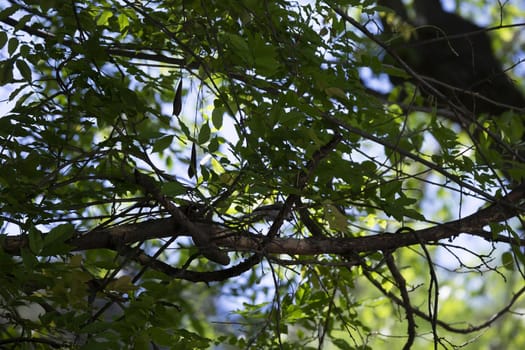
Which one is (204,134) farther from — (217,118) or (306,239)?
(306,239)

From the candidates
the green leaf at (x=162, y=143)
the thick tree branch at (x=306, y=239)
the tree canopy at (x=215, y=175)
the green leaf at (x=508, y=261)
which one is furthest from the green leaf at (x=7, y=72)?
the green leaf at (x=508, y=261)

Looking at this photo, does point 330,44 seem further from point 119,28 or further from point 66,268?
point 66,268

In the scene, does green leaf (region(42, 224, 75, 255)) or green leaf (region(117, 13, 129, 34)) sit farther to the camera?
green leaf (region(117, 13, 129, 34))

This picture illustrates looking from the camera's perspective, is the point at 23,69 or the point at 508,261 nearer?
the point at 23,69

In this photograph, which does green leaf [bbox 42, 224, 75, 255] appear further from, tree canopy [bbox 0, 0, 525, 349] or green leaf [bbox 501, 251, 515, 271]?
green leaf [bbox 501, 251, 515, 271]

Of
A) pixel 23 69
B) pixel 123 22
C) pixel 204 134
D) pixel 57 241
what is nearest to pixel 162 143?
pixel 204 134

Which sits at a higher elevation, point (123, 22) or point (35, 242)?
point (123, 22)

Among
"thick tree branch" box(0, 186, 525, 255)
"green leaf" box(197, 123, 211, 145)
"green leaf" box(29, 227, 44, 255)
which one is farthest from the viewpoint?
"thick tree branch" box(0, 186, 525, 255)

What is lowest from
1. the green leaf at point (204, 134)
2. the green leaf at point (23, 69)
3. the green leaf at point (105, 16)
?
the green leaf at point (204, 134)

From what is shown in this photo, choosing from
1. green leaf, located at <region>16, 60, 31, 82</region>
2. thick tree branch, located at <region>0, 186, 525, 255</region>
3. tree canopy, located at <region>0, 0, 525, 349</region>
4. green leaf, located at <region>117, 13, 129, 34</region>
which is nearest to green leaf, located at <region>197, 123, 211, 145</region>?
tree canopy, located at <region>0, 0, 525, 349</region>

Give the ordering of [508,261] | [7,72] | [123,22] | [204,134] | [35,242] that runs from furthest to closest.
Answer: [508,261]
[123,22]
[7,72]
[204,134]
[35,242]

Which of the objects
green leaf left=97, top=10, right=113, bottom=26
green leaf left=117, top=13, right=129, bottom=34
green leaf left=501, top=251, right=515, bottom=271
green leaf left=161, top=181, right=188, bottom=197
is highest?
green leaf left=97, top=10, right=113, bottom=26

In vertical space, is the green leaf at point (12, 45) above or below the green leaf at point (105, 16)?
below

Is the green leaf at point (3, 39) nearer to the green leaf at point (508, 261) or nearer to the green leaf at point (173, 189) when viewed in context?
the green leaf at point (173, 189)
